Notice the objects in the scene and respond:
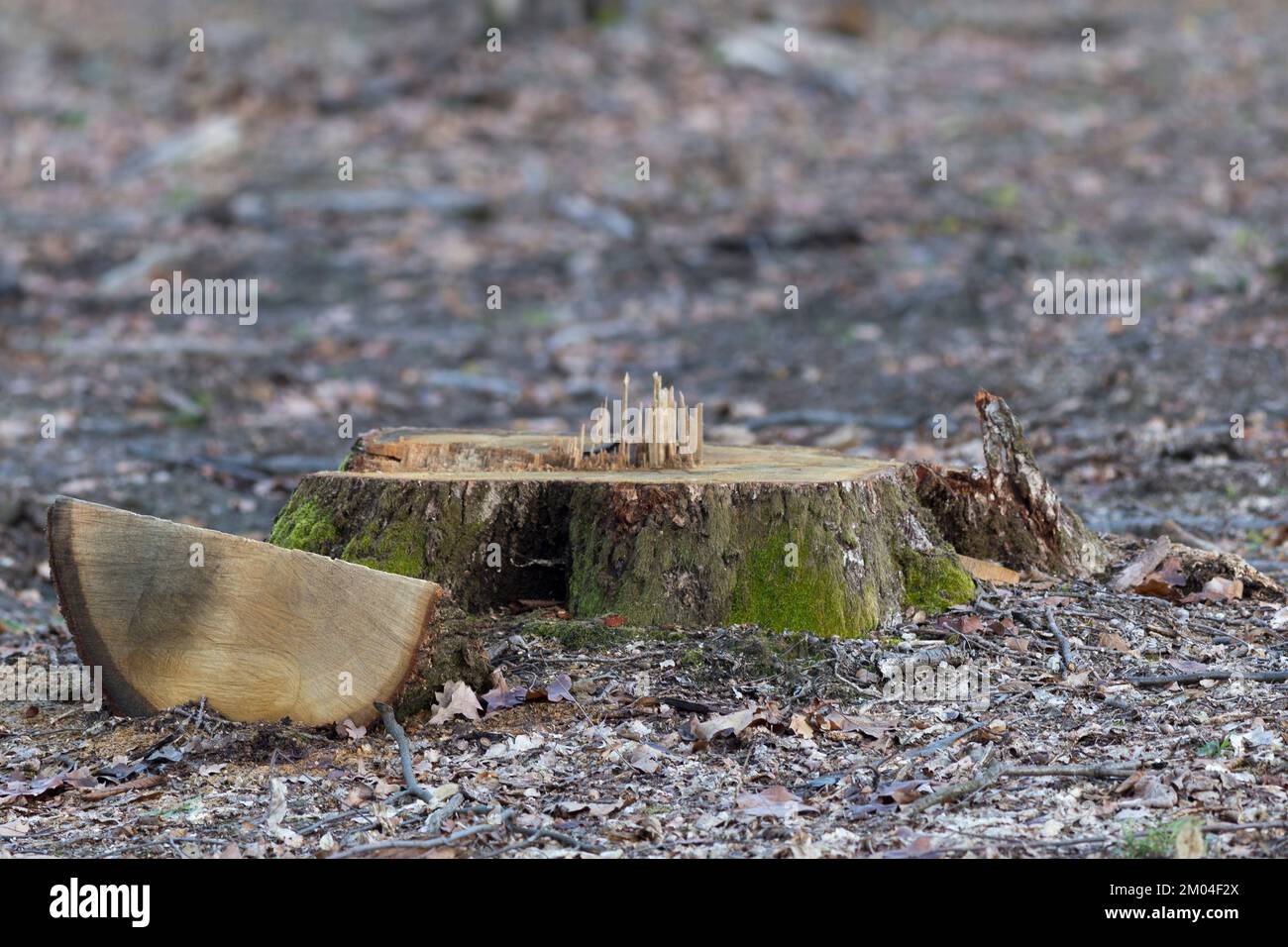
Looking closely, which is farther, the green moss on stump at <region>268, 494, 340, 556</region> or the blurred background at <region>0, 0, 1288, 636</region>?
the blurred background at <region>0, 0, 1288, 636</region>

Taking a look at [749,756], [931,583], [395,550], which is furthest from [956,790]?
[395,550]

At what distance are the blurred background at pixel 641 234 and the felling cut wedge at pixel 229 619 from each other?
7.48 ft

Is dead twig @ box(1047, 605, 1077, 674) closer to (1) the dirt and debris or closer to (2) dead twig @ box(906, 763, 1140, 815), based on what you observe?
(1) the dirt and debris

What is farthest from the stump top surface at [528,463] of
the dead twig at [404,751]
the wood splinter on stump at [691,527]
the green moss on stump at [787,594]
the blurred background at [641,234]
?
the blurred background at [641,234]

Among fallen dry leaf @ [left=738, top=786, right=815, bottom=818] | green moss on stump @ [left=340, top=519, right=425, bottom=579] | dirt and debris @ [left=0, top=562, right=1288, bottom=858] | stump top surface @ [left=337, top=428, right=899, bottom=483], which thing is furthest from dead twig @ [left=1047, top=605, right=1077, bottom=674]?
green moss on stump @ [left=340, top=519, right=425, bottom=579]

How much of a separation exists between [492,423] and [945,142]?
868 centimetres

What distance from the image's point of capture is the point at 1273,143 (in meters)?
15.8

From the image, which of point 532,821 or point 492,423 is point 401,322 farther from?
point 532,821

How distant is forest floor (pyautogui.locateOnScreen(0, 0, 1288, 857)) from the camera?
4156 millimetres

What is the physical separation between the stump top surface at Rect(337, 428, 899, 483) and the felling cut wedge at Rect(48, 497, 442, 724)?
82cm

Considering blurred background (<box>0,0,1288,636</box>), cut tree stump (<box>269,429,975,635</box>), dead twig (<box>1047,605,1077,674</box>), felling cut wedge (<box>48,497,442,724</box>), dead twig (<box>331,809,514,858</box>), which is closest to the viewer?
dead twig (<box>331,809,514,858</box>)

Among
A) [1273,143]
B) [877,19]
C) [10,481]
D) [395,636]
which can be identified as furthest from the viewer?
[877,19]

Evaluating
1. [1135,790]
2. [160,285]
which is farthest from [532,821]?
[160,285]
